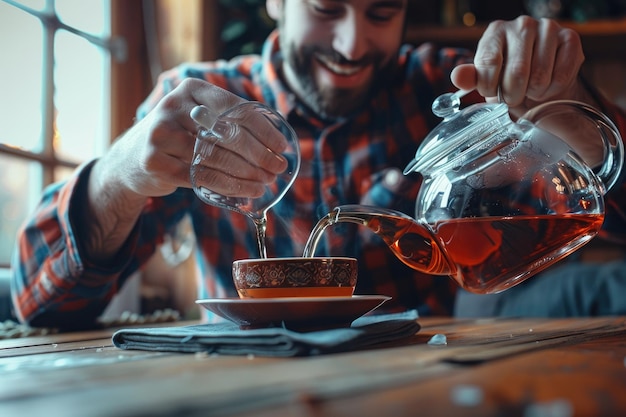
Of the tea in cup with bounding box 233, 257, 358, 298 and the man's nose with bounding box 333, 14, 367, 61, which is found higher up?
the man's nose with bounding box 333, 14, 367, 61

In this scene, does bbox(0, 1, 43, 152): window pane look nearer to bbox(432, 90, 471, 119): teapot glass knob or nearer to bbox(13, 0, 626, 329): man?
bbox(13, 0, 626, 329): man

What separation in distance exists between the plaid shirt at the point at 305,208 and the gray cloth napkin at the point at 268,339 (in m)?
0.52

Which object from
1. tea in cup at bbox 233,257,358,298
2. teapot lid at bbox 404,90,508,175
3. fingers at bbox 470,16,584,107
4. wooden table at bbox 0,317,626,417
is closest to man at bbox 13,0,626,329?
fingers at bbox 470,16,584,107

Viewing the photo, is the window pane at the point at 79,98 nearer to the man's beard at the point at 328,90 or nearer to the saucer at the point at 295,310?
the man's beard at the point at 328,90

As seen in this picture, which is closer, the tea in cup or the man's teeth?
the tea in cup

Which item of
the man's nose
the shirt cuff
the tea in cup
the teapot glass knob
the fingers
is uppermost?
the man's nose

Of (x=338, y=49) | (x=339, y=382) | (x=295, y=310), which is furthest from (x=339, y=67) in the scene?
(x=339, y=382)

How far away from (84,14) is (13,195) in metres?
0.51

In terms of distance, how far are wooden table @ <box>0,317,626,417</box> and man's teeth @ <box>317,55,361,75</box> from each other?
834 millimetres

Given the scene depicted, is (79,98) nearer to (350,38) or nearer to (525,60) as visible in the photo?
(350,38)

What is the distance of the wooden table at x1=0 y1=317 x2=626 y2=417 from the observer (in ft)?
1.26

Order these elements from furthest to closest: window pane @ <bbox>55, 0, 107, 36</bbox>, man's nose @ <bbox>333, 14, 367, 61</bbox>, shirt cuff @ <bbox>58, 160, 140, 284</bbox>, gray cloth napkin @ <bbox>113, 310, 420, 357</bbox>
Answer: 1. window pane @ <bbox>55, 0, 107, 36</bbox>
2. man's nose @ <bbox>333, 14, 367, 61</bbox>
3. shirt cuff @ <bbox>58, 160, 140, 284</bbox>
4. gray cloth napkin @ <bbox>113, 310, 420, 357</bbox>

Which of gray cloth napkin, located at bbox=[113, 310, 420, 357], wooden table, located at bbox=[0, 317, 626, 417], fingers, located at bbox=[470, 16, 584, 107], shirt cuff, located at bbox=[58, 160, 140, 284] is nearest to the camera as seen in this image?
wooden table, located at bbox=[0, 317, 626, 417]

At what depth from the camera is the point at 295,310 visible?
0.68m
